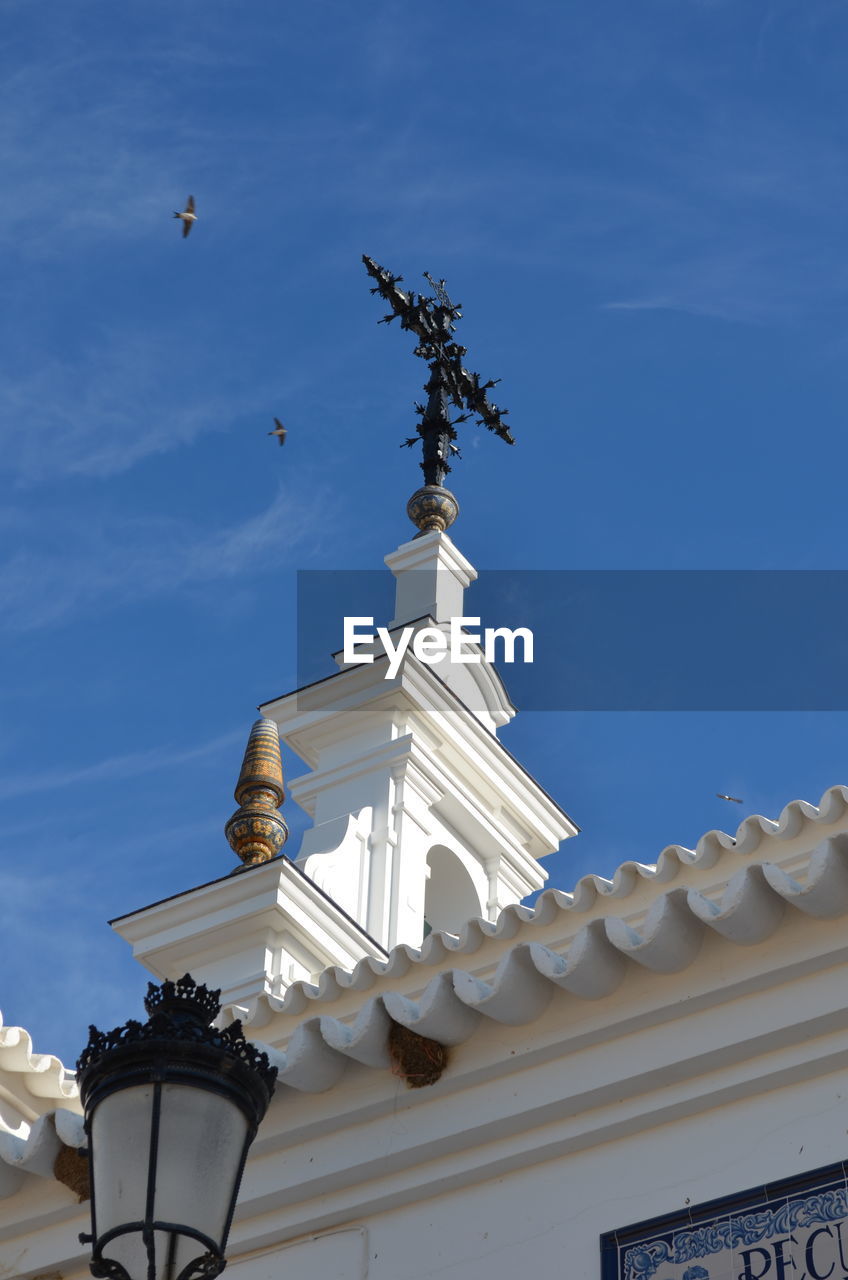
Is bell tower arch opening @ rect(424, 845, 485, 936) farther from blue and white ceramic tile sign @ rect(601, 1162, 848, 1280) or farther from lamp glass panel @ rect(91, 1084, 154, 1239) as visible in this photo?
lamp glass panel @ rect(91, 1084, 154, 1239)

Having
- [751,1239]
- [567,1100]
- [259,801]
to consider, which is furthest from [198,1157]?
[259,801]

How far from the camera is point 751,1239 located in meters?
5.50

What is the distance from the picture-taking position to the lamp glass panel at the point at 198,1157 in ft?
12.8

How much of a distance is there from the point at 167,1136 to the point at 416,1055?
2.35 metres

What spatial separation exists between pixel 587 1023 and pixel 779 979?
61 cm

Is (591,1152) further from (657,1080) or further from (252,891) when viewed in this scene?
(252,891)

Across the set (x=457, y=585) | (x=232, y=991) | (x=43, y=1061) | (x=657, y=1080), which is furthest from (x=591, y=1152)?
(x=457, y=585)

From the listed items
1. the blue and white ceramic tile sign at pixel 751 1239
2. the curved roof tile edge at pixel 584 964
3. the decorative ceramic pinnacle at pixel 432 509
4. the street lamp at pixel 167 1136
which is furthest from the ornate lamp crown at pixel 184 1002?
the decorative ceramic pinnacle at pixel 432 509

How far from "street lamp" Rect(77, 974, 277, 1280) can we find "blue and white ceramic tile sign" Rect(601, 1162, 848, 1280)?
1.83 meters

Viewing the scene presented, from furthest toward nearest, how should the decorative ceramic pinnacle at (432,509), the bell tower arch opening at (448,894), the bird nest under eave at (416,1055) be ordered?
the decorative ceramic pinnacle at (432,509) < the bell tower arch opening at (448,894) < the bird nest under eave at (416,1055)

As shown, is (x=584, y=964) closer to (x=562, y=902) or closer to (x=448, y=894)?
(x=562, y=902)

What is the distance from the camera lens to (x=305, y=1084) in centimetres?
634

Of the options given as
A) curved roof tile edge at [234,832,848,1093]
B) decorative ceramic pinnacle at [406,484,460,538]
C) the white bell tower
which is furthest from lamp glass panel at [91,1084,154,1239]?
decorative ceramic pinnacle at [406,484,460,538]

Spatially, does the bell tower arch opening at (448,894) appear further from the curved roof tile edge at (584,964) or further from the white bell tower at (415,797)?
the curved roof tile edge at (584,964)
